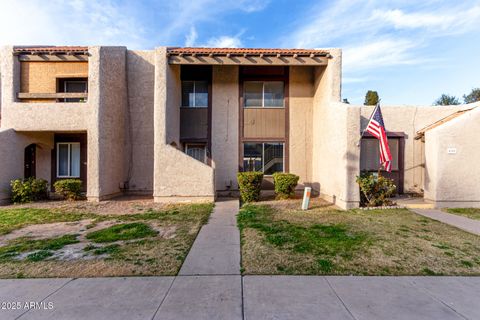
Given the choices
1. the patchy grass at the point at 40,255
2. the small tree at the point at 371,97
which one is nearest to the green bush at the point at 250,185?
the patchy grass at the point at 40,255

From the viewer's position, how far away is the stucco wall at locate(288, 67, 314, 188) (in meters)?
12.3

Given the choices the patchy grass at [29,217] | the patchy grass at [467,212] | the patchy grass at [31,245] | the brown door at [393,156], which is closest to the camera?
the patchy grass at [31,245]

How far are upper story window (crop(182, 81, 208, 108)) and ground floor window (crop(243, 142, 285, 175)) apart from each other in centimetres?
327

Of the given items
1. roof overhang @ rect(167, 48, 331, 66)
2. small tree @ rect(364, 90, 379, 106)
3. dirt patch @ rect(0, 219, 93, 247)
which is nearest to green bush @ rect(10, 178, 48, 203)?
dirt patch @ rect(0, 219, 93, 247)

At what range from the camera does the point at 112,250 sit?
5.16m

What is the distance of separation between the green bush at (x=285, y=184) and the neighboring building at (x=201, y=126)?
1.31m

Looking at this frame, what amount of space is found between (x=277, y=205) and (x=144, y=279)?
665 centimetres

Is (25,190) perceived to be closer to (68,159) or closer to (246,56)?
(68,159)

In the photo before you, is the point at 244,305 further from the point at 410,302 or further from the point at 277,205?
the point at 277,205

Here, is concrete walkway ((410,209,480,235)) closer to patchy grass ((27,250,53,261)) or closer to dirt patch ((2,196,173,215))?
dirt patch ((2,196,173,215))

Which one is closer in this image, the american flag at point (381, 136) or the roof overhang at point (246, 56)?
the american flag at point (381, 136)

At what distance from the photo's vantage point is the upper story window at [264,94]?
12453 mm

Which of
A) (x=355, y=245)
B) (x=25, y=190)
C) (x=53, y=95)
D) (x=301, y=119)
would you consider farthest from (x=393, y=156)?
(x=25, y=190)

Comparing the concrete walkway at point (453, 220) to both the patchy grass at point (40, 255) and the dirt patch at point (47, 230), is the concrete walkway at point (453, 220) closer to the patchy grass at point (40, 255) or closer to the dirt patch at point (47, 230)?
the patchy grass at point (40, 255)
